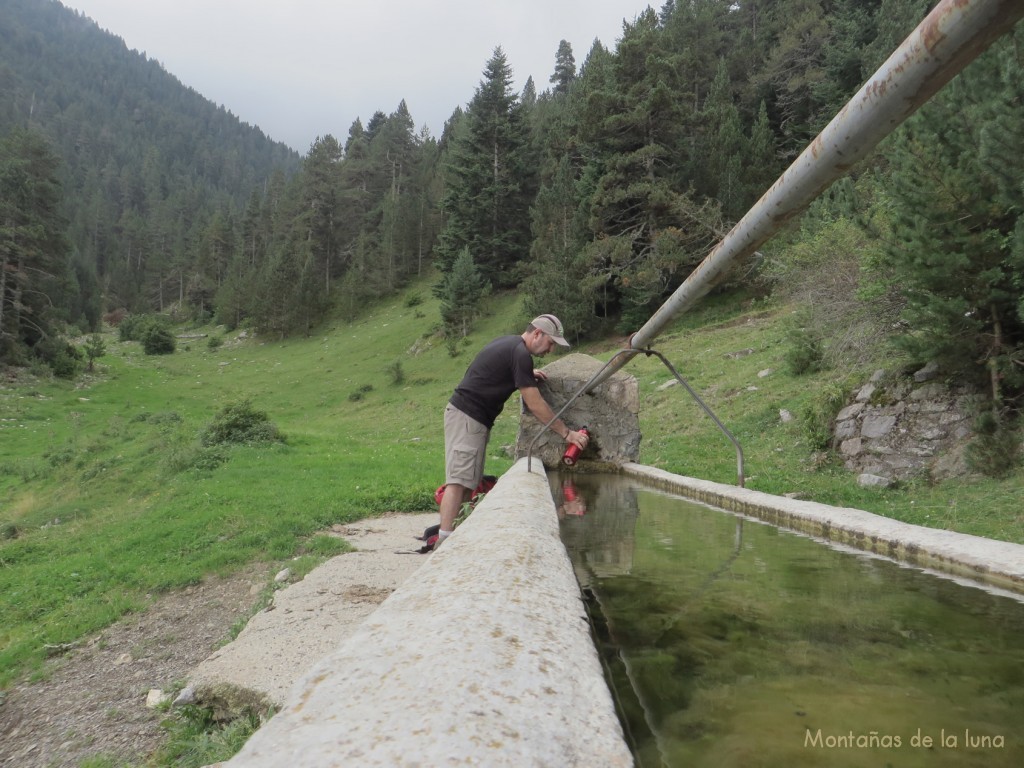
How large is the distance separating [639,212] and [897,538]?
27.3 m

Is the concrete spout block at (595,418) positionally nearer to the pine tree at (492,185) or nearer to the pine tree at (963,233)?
the pine tree at (963,233)

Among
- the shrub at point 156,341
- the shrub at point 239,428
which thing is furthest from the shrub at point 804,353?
the shrub at point 156,341

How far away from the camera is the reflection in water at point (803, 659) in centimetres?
152

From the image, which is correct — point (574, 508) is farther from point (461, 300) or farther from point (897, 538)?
point (461, 300)

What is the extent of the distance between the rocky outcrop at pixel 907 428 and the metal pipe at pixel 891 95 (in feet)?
23.3

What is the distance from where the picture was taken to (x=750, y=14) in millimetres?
43531

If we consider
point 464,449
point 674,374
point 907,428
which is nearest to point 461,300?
point 907,428

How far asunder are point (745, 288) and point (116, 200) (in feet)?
398

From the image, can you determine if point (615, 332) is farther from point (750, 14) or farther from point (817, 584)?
point (750, 14)

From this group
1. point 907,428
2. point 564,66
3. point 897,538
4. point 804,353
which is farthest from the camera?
point 564,66

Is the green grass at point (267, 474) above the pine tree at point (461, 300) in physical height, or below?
below

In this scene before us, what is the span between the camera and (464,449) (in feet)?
16.7

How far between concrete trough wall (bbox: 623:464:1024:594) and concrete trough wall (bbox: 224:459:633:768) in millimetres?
2257

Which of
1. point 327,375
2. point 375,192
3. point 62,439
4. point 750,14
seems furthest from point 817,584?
point 375,192
